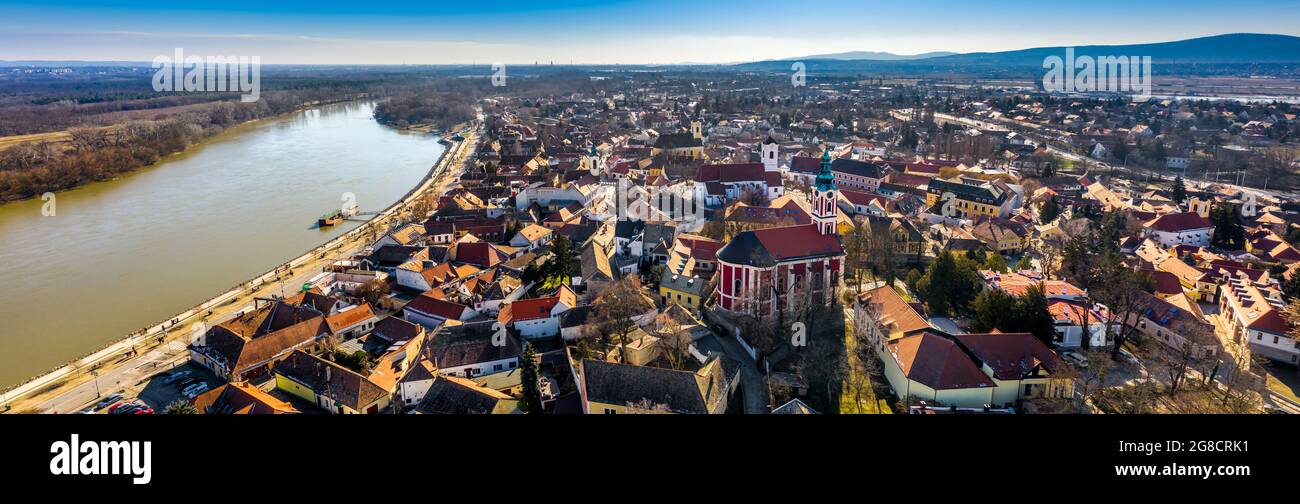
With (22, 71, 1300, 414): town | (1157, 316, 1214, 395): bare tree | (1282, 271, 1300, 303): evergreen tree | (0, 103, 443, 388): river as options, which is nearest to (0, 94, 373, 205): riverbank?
(0, 103, 443, 388): river

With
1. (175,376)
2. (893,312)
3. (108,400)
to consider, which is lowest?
(108,400)

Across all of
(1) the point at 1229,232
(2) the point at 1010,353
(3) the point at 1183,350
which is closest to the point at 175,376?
(2) the point at 1010,353

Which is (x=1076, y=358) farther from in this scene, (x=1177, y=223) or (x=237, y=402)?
(x=237, y=402)

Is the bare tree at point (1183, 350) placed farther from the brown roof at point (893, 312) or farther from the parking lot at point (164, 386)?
the parking lot at point (164, 386)

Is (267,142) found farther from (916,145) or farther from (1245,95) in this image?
(1245,95)

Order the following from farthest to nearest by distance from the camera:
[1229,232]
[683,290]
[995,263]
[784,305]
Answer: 1. [1229,232]
2. [995,263]
3. [683,290]
4. [784,305]

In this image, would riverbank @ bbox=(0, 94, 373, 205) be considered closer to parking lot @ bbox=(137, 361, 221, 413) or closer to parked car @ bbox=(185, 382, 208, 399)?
parking lot @ bbox=(137, 361, 221, 413)

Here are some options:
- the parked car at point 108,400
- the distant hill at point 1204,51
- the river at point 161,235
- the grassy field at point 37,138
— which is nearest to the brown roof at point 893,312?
the parked car at point 108,400
